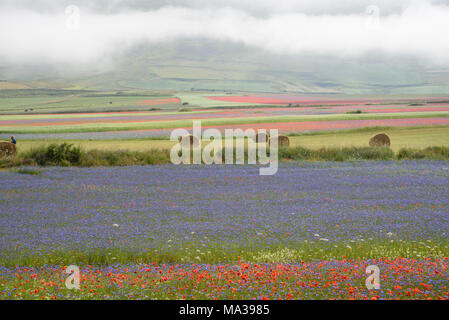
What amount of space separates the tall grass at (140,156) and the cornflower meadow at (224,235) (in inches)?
212

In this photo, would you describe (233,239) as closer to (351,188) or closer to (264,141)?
(351,188)

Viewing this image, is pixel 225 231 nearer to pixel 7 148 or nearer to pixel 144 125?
pixel 7 148

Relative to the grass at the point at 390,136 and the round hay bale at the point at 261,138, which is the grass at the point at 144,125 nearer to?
the grass at the point at 390,136

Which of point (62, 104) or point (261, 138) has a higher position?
point (62, 104)

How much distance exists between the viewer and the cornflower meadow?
301 inches

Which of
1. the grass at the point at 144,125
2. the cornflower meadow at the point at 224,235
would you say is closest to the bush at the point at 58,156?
the cornflower meadow at the point at 224,235

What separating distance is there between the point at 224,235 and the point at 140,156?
18.5m

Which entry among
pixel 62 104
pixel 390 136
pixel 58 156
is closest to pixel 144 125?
pixel 390 136

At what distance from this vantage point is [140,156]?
1161 inches

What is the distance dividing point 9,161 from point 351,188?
2017 cm

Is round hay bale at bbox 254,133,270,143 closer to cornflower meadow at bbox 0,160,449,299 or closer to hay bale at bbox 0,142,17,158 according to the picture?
hay bale at bbox 0,142,17,158

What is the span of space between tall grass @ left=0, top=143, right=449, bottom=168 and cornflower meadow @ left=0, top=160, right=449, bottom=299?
5.39 meters

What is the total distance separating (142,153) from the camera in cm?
2992

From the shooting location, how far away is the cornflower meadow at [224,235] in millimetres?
7645
